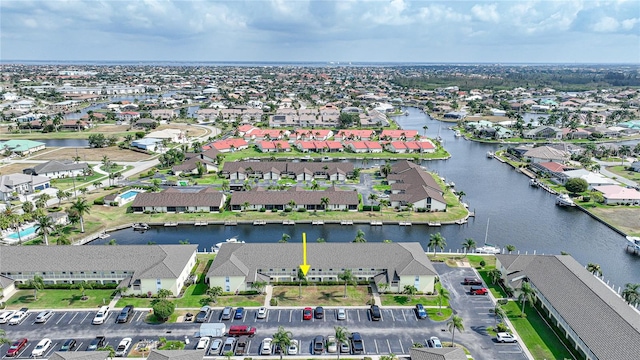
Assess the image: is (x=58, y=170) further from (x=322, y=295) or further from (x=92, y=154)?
(x=322, y=295)

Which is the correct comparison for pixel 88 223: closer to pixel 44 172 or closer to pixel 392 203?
pixel 44 172

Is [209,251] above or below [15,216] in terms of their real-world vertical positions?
below

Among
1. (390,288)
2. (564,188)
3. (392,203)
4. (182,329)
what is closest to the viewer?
(182,329)

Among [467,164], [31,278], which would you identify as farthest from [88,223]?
[467,164]

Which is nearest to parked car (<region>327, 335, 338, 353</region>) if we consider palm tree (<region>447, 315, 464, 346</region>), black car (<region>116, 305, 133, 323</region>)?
palm tree (<region>447, 315, 464, 346</region>)

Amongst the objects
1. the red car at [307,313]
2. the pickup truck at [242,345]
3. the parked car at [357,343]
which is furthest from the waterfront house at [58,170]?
the parked car at [357,343]

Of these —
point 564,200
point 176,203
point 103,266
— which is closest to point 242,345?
point 103,266
